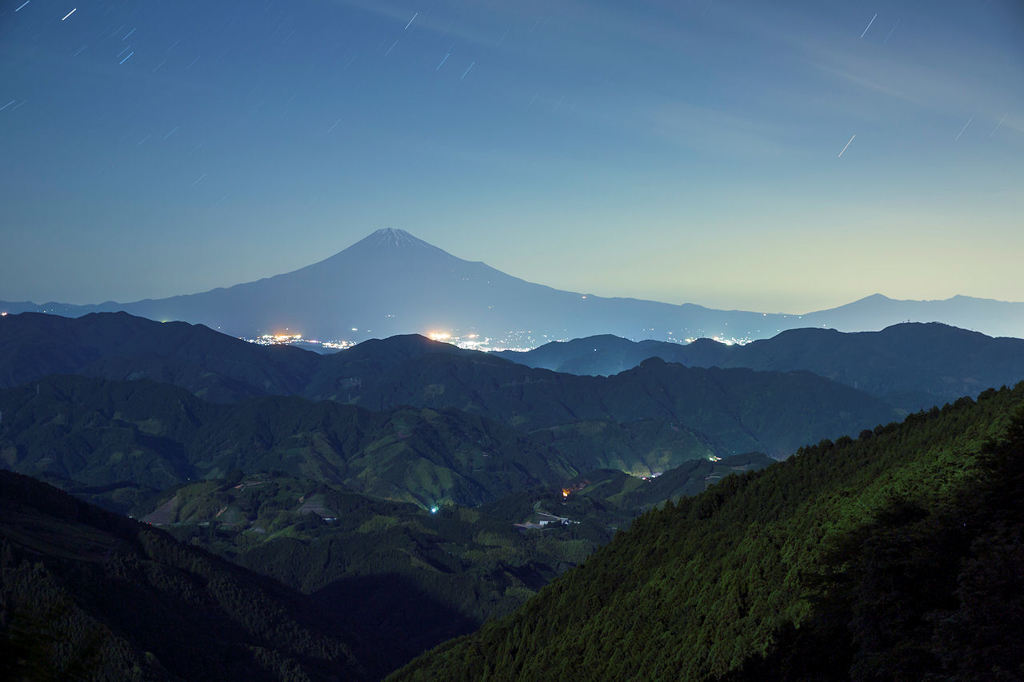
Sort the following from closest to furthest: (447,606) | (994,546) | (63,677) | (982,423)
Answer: (63,677) < (994,546) < (982,423) < (447,606)

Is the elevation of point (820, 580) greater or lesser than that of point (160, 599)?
greater

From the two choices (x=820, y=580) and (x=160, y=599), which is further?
(x=160, y=599)

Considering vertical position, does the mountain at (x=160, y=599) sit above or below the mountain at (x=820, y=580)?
below

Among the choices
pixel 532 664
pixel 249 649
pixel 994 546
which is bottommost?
pixel 249 649

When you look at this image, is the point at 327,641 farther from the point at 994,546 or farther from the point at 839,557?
the point at 994,546

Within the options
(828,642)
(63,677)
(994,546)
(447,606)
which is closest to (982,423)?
(828,642)
